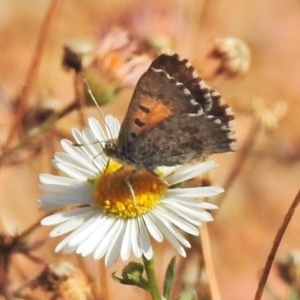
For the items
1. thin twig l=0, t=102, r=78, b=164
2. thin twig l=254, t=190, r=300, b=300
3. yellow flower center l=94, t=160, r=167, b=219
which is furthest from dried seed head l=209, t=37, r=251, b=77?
thin twig l=254, t=190, r=300, b=300

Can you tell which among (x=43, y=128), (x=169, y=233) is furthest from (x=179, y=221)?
(x=43, y=128)

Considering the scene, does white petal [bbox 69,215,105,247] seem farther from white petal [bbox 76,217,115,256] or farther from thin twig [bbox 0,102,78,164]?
thin twig [bbox 0,102,78,164]

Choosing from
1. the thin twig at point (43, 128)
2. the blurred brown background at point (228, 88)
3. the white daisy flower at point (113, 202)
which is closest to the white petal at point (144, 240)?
the white daisy flower at point (113, 202)

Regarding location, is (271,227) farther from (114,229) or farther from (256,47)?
(114,229)

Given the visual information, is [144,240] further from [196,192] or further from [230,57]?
[230,57]

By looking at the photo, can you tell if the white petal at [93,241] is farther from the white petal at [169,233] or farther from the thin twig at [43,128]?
the thin twig at [43,128]

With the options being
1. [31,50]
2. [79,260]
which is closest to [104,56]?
[79,260]

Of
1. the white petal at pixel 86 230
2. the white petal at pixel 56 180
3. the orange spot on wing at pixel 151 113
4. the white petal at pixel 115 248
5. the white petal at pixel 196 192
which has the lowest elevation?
the white petal at pixel 115 248
